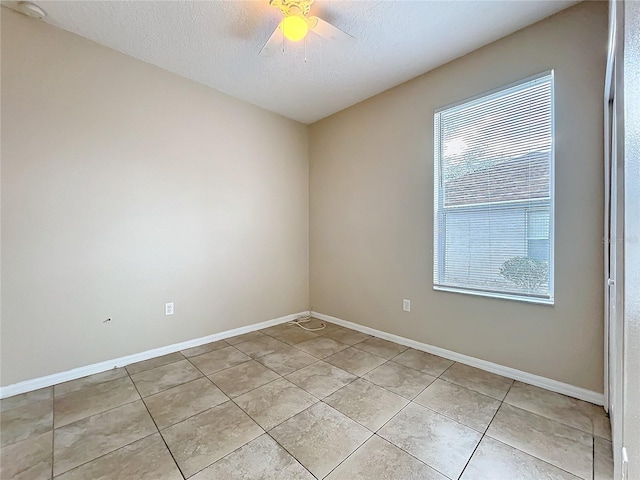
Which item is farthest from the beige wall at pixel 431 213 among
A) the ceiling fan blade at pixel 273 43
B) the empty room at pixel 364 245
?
the ceiling fan blade at pixel 273 43

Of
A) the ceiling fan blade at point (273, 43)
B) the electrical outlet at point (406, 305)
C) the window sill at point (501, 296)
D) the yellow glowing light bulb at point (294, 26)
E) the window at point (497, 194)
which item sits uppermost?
the ceiling fan blade at point (273, 43)

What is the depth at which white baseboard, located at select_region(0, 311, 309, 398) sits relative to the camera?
204 cm

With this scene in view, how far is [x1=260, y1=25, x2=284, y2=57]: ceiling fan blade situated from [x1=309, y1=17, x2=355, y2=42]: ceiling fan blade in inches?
8.9

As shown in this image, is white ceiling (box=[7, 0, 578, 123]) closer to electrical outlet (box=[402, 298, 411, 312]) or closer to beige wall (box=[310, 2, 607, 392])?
beige wall (box=[310, 2, 607, 392])

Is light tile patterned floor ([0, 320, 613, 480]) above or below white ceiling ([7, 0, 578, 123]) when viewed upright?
below

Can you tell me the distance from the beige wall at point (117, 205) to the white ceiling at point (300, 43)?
0.29 meters

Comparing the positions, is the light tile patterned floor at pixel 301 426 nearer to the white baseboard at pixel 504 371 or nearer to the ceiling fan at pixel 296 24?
the white baseboard at pixel 504 371

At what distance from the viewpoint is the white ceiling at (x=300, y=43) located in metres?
1.95

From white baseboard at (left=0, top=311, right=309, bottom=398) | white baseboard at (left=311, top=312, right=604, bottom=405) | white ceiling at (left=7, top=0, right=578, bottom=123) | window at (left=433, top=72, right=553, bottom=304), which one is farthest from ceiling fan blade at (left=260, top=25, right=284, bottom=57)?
white baseboard at (left=311, top=312, right=604, bottom=405)

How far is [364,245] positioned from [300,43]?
2099 millimetres

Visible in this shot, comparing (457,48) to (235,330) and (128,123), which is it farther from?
(235,330)

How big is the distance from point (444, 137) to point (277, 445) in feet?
9.07

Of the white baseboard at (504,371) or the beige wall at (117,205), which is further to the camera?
the beige wall at (117,205)

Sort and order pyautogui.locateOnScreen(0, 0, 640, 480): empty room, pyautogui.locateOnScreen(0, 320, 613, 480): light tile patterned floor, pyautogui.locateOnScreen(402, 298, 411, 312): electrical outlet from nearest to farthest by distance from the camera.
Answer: pyautogui.locateOnScreen(0, 320, 613, 480): light tile patterned floor, pyautogui.locateOnScreen(0, 0, 640, 480): empty room, pyautogui.locateOnScreen(402, 298, 411, 312): electrical outlet
